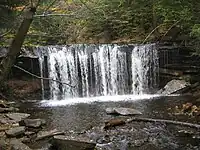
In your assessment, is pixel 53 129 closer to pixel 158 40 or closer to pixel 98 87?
pixel 98 87

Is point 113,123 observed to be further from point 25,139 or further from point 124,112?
point 25,139

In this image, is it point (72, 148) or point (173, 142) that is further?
point (173, 142)

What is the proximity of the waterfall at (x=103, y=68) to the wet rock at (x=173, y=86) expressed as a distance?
1326 millimetres

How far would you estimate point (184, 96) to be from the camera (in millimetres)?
15773

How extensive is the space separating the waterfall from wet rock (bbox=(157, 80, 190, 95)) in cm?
133

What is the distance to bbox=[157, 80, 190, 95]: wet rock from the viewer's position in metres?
16.8

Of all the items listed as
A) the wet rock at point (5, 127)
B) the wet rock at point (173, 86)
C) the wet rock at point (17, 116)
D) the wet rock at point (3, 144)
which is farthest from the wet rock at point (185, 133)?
the wet rock at point (173, 86)

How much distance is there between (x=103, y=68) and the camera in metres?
18.9

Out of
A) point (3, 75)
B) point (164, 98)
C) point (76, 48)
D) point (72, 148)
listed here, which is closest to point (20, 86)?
point (76, 48)

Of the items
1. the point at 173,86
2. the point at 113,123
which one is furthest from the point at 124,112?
the point at 173,86

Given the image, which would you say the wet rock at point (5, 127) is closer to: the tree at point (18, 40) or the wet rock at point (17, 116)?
the wet rock at point (17, 116)

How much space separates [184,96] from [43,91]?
6862 mm

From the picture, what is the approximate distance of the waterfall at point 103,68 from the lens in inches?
730

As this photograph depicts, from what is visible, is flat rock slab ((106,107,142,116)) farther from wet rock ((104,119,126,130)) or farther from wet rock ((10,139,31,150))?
wet rock ((10,139,31,150))
